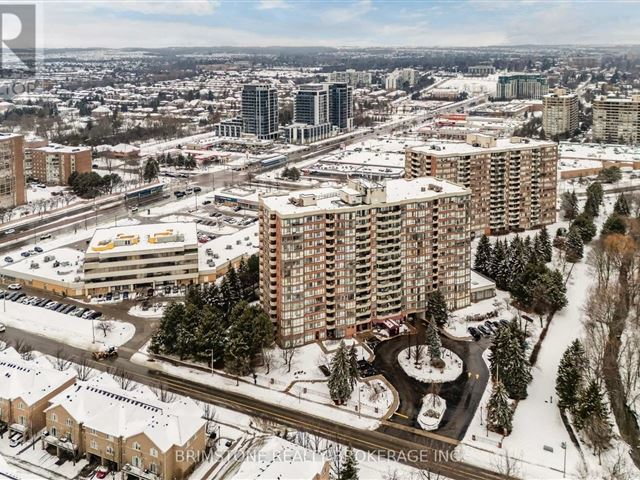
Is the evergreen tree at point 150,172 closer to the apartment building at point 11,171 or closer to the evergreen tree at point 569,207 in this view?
the apartment building at point 11,171

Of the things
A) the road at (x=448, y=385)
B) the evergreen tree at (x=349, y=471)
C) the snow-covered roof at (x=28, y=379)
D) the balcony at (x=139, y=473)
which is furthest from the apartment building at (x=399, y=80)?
the balcony at (x=139, y=473)

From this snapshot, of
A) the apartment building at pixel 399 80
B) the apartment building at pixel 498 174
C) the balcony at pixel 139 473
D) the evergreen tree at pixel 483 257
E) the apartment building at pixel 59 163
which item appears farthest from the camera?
the apartment building at pixel 399 80

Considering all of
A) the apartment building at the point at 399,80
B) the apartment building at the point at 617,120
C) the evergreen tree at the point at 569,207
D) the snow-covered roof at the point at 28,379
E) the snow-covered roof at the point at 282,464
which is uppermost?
the apartment building at the point at 399,80

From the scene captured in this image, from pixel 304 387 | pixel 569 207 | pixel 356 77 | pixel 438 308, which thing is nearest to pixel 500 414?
pixel 304 387

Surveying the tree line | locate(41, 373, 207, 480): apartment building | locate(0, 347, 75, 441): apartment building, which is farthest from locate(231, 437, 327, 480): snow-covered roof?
locate(0, 347, 75, 441): apartment building

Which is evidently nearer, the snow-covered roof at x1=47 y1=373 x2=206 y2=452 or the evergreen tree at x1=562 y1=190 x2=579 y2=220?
the snow-covered roof at x1=47 y1=373 x2=206 y2=452

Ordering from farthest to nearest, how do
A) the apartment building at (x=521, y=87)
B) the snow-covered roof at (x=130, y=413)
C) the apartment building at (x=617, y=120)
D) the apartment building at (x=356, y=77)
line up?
1. the apartment building at (x=356, y=77)
2. the apartment building at (x=521, y=87)
3. the apartment building at (x=617, y=120)
4. the snow-covered roof at (x=130, y=413)

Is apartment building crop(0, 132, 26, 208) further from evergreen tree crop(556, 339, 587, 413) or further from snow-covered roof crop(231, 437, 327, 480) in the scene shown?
evergreen tree crop(556, 339, 587, 413)
